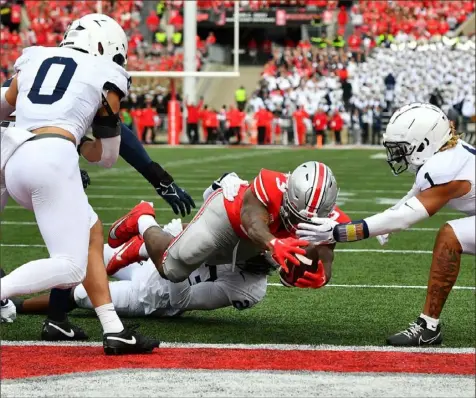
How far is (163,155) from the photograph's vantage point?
2211 cm

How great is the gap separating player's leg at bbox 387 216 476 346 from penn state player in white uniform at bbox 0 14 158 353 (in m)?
1.23

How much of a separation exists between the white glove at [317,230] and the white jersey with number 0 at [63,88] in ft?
3.18

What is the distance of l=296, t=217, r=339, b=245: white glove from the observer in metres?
4.86

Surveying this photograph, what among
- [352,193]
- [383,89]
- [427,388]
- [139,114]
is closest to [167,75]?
[139,114]

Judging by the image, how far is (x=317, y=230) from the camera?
16.0 feet

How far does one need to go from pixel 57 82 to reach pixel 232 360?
53.6 inches

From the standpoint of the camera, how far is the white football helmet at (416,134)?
16.7ft

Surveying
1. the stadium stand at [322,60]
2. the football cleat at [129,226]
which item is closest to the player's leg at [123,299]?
the football cleat at [129,226]

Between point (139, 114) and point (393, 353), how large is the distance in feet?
79.0

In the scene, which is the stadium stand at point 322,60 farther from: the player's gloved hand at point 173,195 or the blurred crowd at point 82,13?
the player's gloved hand at point 173,195

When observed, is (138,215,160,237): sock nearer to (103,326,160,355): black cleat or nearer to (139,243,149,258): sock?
(139,243,149,258): sock

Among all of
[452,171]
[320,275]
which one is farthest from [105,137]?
[452,171]

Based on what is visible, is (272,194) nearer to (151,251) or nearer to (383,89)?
(151,251)

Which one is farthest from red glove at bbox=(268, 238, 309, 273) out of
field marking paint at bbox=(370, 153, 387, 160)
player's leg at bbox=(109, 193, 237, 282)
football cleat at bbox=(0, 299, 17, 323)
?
field marking paint at bbox=(370, 153, 387, 160)
